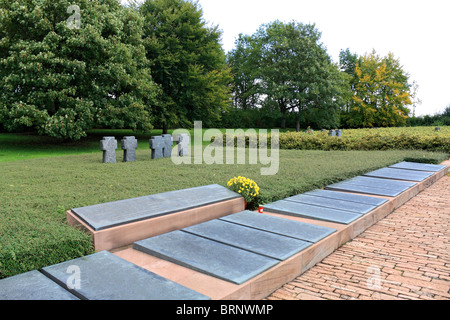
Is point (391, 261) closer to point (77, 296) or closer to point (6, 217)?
point (77, 296)

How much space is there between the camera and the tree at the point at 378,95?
39688mm

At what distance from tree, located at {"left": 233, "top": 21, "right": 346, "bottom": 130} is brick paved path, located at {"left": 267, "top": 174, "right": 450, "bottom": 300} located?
2878 centimetres

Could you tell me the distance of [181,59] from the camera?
23453 millimetres

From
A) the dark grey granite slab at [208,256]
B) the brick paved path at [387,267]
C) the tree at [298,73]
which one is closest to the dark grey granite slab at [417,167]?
the brick paved path at [387,267]

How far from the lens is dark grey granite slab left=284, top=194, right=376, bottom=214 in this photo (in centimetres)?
532

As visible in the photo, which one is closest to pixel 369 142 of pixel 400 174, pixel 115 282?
pixel 400 174

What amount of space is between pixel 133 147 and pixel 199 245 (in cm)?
762

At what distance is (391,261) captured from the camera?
3.88 metres

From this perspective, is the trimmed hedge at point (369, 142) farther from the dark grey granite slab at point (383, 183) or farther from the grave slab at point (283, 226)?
the grave slab at point (283, 226)

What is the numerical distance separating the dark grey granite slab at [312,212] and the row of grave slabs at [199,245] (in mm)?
14

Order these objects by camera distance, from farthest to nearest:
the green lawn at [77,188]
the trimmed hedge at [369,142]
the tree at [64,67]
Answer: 1. the tree at [64,67]
2. the trimmed hedge at [369,142]
3. the green lawn at [77,188]

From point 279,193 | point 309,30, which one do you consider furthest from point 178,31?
point 279,193

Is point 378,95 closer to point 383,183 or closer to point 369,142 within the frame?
point 369,142
